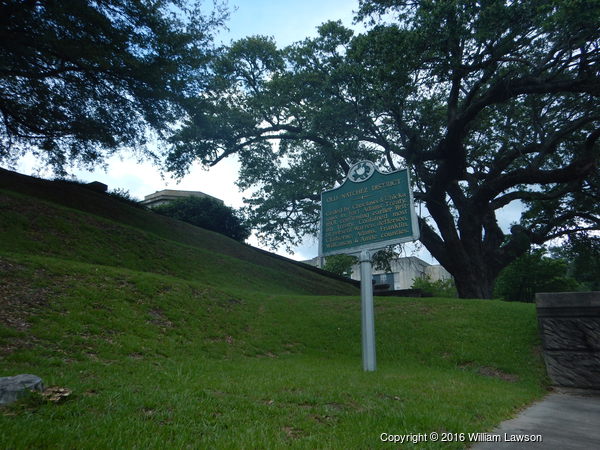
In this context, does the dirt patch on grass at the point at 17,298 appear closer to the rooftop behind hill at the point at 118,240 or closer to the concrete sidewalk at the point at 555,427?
the rooftop behind hill at the point at 118,240

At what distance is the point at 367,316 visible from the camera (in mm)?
9836

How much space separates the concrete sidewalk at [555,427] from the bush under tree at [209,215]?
23516 millimetres

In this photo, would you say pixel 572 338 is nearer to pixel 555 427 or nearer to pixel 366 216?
pixel 555 427

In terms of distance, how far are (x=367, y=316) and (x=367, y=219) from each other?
2.42 meters

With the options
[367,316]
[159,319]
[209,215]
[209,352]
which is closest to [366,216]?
[367,316]

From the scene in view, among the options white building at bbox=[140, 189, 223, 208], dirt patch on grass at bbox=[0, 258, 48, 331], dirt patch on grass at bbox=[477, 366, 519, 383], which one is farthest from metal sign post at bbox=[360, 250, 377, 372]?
white building at bbox=[140, 189, 223, 208]

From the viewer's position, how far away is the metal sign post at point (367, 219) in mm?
9844

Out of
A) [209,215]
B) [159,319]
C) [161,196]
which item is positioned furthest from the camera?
[161,196]

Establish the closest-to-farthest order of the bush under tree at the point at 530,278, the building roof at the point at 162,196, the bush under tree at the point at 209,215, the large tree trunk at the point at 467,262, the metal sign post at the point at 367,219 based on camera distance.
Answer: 1. the metal sign post at the point at 367,219
2. the large tree trunk at the point at 467,262
3. the bush under tree at the point at 209,215
4. the bush under tree at the point at 530,278
5. the building roof at the point at 162,196

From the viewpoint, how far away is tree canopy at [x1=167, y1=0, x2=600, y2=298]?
50.4ft

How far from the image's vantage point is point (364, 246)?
10484mm

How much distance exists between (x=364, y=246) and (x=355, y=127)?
10507 millimetres

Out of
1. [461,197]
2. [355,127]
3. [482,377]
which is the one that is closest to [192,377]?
[482,377]

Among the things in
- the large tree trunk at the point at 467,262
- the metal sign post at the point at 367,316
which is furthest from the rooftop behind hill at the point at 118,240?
the metal sign post at the point at 367,316
